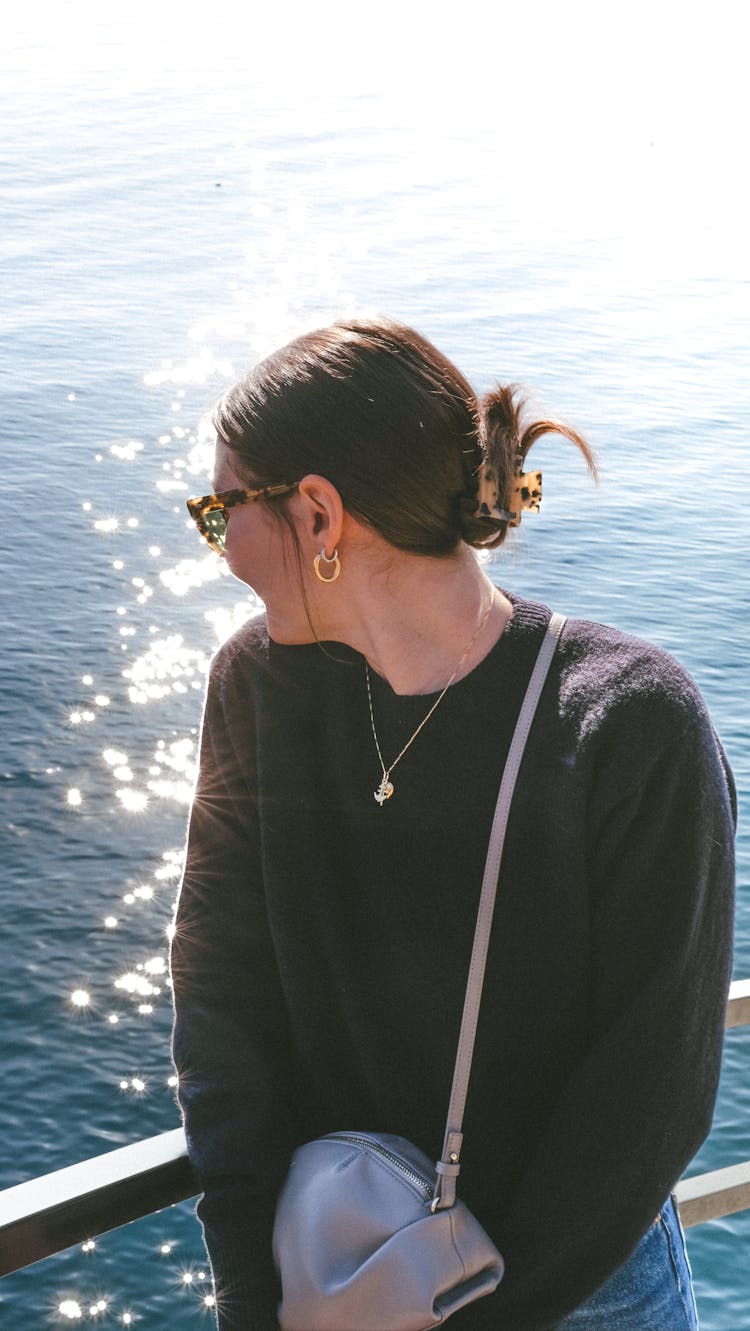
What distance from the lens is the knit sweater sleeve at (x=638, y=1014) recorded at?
1.49 metres

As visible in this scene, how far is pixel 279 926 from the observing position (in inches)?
69.5

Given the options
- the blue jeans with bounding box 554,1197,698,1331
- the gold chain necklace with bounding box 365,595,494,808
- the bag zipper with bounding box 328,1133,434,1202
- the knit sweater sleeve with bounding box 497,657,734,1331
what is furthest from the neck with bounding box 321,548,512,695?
the blue jeans with bounding box 554,1197,698,1331

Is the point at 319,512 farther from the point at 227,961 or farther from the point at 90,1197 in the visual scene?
the point at 90,1197

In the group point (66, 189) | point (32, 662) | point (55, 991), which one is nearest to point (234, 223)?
point (66, 189)

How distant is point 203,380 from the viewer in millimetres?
28703

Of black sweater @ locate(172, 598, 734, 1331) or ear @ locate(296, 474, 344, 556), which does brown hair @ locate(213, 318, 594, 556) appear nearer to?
ear @ locate(296, 474, 344, 556)

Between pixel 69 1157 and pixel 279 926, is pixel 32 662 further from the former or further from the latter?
pixel 279 926

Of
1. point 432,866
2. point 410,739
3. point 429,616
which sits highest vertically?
point 429,616

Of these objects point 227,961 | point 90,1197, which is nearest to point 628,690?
point 227,961

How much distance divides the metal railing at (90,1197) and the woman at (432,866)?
0.15 ft

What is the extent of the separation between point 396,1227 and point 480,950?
29cm

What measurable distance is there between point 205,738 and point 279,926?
27 cm

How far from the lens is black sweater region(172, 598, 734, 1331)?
152cm

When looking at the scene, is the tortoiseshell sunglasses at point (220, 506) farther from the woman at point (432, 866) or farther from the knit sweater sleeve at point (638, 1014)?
the knit sweater sleeve at point (638, 1014)
